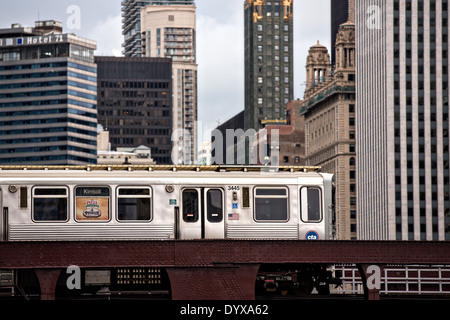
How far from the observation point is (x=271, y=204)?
42.6m

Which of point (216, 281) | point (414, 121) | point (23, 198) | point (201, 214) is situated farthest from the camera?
point (414, 121)

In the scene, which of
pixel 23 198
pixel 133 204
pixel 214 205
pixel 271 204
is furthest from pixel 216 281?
pixel 23 198

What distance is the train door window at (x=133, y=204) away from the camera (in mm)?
42000

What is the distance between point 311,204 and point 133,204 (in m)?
7.20

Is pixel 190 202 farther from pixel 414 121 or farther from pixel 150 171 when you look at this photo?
pixel 414 121

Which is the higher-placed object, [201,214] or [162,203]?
[162,203]

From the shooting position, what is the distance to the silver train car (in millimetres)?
41781

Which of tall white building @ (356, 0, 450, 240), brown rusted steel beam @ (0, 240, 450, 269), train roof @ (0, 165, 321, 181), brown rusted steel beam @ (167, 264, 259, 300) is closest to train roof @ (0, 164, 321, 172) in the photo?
train roof @ (0, 165, 321, 181)

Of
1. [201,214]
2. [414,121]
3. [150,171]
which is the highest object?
[414,121]

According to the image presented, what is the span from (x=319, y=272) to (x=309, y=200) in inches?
126

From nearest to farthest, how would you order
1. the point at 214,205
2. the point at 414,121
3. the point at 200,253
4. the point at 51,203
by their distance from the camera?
the point at 200,253, the point at 51,203, the point at 214,205, the point at 414,121

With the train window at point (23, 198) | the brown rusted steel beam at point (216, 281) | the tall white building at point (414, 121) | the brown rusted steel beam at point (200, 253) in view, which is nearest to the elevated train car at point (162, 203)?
the train window at point (23, 198)

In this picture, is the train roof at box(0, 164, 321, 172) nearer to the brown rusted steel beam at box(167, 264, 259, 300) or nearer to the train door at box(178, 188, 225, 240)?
the train door at box(178, 188, 225, 240)
